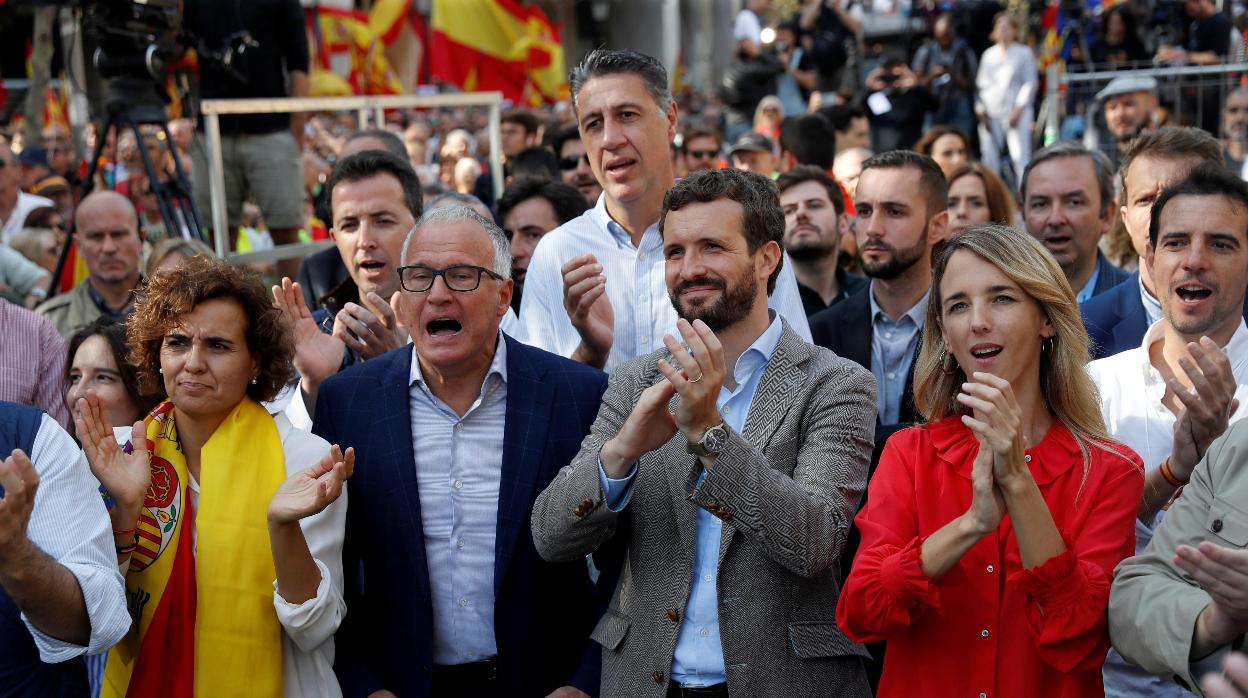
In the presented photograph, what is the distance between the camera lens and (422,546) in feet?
12.3

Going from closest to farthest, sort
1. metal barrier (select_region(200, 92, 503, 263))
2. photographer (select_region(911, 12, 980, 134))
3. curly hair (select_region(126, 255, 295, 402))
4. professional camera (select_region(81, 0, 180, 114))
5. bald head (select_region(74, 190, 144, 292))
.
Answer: curly hair (select_region(126, 255, 295, 402)) → bald head (select_region(74, 190, 144, 292)) → professional camera (select_region(81, 0, 180, 114)) → metal barrier (select_region(200, 92, 503, 263)) → photographer (select_region(911, 12, 980, 134))

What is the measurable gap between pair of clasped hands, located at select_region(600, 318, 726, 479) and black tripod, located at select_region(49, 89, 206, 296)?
4.27m

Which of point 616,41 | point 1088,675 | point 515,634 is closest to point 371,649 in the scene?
point 515,634

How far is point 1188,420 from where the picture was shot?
3428mm

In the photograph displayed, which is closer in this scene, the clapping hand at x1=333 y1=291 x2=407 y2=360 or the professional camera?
the clapping hand at x1=333 y1=291 x2=407 y2=360

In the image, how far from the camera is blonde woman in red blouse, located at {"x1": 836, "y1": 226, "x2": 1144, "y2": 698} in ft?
9.73

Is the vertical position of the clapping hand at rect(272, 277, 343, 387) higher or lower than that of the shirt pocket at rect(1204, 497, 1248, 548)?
higher

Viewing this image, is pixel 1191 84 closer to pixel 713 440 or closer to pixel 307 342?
pixel 307 342

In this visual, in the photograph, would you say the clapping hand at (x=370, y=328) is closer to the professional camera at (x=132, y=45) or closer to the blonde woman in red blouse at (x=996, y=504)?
the blonde woman in red blouse at (x=996, y=504)

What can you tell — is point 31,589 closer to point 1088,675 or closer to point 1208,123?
point 1088,675

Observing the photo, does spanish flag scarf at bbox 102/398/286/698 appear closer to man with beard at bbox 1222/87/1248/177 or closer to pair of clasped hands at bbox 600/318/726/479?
pair of clasped hands at bbox 600/318/726/479

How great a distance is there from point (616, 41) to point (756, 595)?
105 feet

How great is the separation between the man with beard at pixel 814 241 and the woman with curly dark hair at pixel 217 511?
2.96 m

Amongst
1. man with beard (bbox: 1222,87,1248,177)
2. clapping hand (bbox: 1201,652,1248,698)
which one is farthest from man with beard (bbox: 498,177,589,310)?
man with beard (bbox: 1222,87,1248,177)
